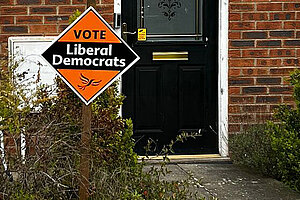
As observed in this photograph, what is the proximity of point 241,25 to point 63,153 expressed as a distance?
127 inches

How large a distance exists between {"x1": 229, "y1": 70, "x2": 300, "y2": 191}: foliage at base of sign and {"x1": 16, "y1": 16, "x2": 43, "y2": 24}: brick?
8.17 ft

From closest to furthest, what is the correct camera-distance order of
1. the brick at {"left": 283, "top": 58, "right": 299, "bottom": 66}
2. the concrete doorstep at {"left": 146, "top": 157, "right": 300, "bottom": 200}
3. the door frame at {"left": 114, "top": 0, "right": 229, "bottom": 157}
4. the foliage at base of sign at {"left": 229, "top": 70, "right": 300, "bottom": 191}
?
the concrete doorstep at {"left": 146, "top": 157, "right": 300, "bottom": 200} → the foliage at base of sign at {"left": 229, "top": 70, "right": 300, "bottom": 191} → the door frame at {"left": 114, "top": 0, "right": 229, "bottom": 157} → the brick at {"left": 283, "top": 58, "right": 299, "bottom": 66}

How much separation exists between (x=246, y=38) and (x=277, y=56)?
0.41m

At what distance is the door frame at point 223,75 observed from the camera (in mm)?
6723

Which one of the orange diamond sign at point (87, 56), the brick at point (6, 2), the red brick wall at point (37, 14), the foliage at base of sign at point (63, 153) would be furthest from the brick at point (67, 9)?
the orange diamond sign at point (87, 56)

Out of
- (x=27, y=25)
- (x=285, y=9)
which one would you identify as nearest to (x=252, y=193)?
(x=285, y=9)

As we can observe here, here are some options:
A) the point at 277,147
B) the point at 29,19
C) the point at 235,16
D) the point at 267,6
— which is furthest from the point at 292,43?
the point at 29,19

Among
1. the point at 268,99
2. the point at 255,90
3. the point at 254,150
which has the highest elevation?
the point at 255,90

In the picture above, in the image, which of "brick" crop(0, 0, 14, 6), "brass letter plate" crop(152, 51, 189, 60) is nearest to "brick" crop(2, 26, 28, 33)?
"brick" crop(0, 0, 14, 6)

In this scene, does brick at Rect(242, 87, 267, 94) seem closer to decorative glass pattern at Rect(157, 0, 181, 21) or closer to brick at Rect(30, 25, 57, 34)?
decorative glass pattern at Rect(157, 0, 181, 21)

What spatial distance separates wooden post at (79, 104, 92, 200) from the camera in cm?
408

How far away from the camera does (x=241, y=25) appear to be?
6750 mm

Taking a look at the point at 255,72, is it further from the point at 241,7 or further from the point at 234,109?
the point at 241,7

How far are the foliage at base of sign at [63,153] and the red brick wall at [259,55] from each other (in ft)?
7.91
